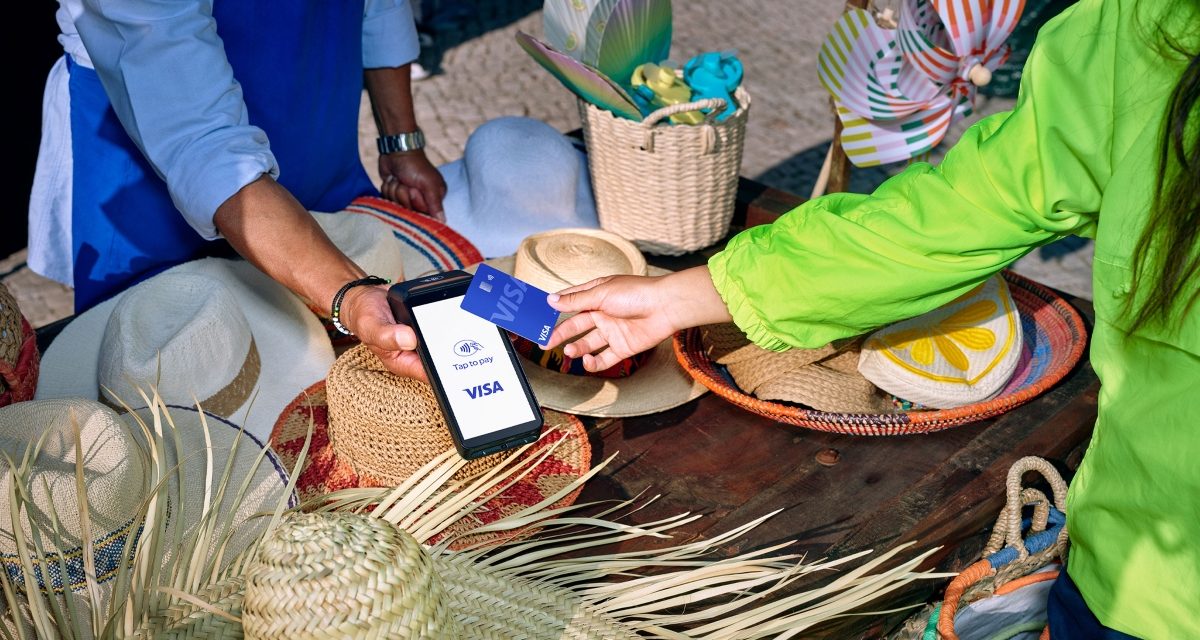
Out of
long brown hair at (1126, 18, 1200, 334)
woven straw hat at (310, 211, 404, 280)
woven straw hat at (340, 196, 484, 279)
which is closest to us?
long brown hair at (1126, 18, 1200, 334)

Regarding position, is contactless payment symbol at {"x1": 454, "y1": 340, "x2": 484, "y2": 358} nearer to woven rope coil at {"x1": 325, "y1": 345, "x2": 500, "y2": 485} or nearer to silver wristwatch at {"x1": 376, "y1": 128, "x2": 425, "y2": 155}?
woven rope coil at {"x1": 325, "y1": 345, "x2": 500, "y2": 485}

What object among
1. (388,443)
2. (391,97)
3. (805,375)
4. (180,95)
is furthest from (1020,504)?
(391,97)

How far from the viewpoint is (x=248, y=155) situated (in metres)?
1.59

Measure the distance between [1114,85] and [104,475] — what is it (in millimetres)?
1168

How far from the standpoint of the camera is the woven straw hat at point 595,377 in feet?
5.27

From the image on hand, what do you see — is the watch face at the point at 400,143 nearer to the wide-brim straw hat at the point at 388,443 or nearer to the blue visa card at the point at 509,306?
the wide-brim straw hat at the point at 388,443

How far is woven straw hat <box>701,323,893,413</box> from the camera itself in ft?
5.20

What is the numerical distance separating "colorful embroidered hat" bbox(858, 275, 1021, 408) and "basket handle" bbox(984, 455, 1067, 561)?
140 mm

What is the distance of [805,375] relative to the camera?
5.26ft

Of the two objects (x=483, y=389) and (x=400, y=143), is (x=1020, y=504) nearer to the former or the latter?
(x=483, y=389)

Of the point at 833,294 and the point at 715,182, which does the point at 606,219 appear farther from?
the point at 833,294

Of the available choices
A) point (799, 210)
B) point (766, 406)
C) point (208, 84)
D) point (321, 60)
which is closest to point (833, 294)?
point (799, 210)

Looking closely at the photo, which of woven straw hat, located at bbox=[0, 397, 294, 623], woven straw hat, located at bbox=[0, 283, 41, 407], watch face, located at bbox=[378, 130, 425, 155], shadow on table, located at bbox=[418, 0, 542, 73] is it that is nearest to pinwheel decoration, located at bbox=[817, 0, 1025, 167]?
watch face, located at bbox=[378, 130, 425, 155]

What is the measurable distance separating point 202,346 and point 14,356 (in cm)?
25
